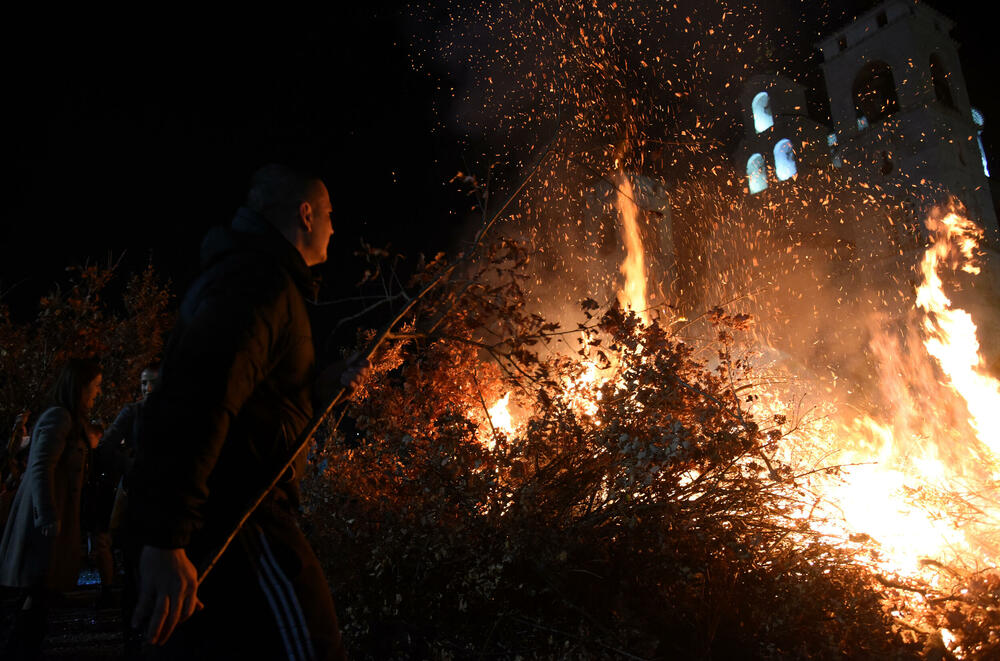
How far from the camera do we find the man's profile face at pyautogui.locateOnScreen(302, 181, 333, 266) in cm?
234

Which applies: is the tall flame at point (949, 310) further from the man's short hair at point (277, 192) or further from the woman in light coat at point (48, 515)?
the woman in light coat at point (48, 515)

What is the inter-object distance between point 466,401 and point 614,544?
3027 millimetres

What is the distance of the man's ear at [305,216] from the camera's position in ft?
7.49

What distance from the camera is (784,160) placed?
112ft

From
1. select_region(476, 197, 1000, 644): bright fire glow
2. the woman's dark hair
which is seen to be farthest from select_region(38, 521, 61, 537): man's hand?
select_region(476, 197, 1000, 644): bright fire glow

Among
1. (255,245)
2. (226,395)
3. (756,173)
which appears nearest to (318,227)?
(255,245)

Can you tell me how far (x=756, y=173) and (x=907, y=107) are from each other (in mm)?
7747

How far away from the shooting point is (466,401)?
7.24 m

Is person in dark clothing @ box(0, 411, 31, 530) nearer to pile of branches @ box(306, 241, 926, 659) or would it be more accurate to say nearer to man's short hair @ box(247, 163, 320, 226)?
pile of branches @ box(306, 241, 926, 659)

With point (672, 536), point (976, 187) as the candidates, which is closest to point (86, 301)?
point (672, 536)

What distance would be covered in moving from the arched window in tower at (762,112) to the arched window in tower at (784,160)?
1.58 m

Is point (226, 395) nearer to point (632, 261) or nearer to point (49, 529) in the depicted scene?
point (49, 529)

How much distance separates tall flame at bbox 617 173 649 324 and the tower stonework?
567 inches

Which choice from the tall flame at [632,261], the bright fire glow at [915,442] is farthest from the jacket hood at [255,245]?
the tall flame at [632,261]
